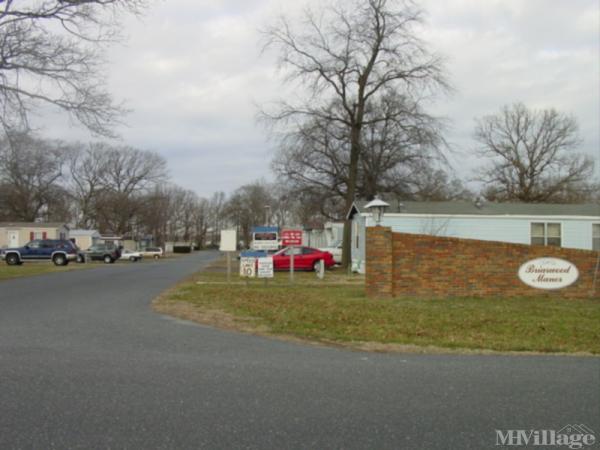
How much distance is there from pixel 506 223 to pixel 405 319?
606 inches

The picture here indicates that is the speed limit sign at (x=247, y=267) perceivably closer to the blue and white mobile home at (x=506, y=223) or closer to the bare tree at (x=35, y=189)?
the blue and white mobile home at (x=506, y=223)

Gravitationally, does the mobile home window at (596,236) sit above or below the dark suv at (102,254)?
above

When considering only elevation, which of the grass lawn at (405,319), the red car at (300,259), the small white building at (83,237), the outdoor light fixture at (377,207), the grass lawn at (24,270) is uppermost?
the outdoor light fixture at (377,207)

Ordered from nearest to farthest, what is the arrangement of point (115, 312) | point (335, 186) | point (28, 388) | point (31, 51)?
point (28, 388) → point (115, 312) → point (31, 51) → point (335, 186)

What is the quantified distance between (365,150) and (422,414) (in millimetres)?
27346

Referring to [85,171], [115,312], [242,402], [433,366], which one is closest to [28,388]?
[242,402]

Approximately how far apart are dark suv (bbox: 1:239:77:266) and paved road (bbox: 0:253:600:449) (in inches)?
1233

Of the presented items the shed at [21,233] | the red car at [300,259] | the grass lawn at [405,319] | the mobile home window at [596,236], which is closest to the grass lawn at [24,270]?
the red car at [300,259]

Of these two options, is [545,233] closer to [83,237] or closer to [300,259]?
[300,259]

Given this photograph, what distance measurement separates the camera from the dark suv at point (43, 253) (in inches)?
1496

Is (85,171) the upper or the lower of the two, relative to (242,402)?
upper

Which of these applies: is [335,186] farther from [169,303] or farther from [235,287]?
[169,303]

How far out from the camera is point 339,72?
1196 inches

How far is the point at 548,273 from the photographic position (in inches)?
605
